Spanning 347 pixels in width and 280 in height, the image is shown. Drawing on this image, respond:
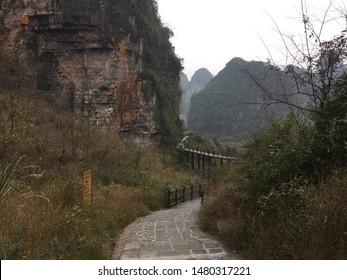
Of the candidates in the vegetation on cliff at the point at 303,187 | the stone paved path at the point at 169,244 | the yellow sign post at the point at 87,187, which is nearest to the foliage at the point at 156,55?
the stone paved path at the point at 169,244

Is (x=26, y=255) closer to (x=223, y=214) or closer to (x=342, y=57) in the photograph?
(x=223, y=214)

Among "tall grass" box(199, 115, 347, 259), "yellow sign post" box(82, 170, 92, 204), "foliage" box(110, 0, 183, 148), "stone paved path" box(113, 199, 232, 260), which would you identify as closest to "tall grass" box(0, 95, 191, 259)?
"yellow sign post" box(82, 170, 92, 204)

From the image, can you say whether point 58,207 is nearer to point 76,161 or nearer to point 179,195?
point 76,161

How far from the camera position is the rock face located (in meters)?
24.6

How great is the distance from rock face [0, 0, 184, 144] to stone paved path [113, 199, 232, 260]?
18.4 meters

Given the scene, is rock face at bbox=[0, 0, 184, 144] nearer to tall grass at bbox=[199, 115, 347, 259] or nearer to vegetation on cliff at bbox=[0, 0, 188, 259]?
vegetation on cliff at bbox=[0, 0, 188, 259]

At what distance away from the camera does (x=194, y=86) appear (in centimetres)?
16975

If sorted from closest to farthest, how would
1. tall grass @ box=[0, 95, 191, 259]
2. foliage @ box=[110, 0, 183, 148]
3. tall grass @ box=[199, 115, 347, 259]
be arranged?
tall grass @ box=[199, 115, 347, 259], tall grass @ box=[0, 95, 191, 259], foliage @ box=[110, 0, 183, 148]

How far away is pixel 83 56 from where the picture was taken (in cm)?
2614

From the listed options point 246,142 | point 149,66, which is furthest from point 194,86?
point 246,142

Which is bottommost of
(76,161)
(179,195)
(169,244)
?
(179,195)

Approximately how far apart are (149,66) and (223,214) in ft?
88.7

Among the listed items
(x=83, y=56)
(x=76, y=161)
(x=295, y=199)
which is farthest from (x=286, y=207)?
(x=83, y=56)

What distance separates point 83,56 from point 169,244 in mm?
22934
